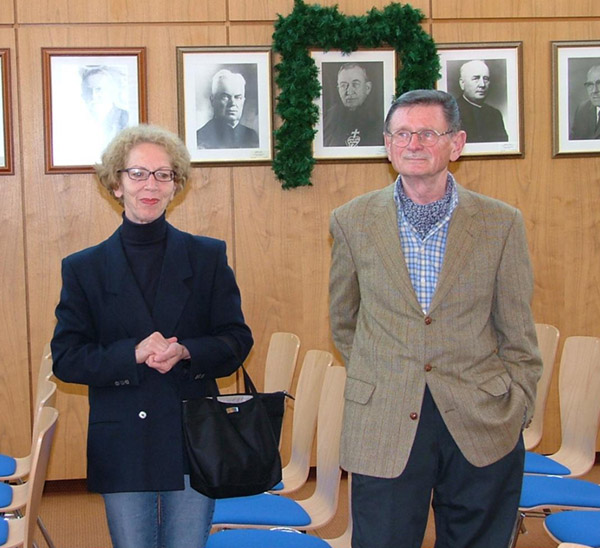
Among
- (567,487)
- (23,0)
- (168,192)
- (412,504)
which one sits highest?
(23,0)

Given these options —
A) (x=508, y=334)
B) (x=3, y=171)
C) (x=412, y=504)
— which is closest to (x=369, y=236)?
(x=508, y=334)

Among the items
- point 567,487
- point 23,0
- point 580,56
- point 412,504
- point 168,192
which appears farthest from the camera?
point 580,56

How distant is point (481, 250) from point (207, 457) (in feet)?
3.12

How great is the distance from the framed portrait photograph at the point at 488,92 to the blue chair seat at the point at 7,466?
10.7ft

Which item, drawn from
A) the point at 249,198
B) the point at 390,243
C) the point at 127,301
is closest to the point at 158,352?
the point at 127,301

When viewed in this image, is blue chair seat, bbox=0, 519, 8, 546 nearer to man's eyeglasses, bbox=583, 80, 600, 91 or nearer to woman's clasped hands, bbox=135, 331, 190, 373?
woman's clasped hands, bbox=135, 331, 190, 373

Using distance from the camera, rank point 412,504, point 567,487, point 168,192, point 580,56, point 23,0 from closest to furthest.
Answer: point 412,504
point 168,192
point 567,487
point 23,0
point 580,56

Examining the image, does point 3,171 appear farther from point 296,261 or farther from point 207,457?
point 207,457

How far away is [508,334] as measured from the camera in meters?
2.55

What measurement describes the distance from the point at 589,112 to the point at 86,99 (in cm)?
318

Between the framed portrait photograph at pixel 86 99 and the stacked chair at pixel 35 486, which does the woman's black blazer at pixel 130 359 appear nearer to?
the stacked chair at pixel 35 486

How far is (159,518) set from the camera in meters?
2.62

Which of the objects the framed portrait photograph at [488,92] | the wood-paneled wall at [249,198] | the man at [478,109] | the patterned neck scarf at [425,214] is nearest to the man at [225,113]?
the wood-paneled wall at [249,198]

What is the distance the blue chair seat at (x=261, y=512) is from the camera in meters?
3.36
